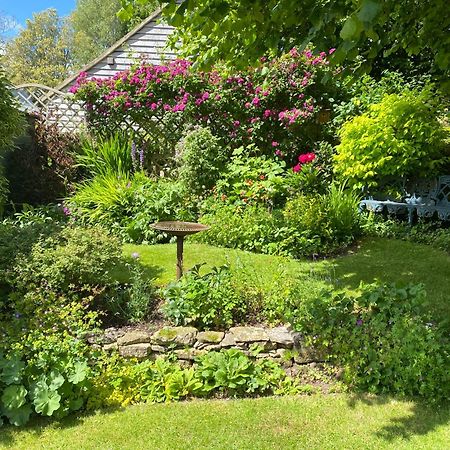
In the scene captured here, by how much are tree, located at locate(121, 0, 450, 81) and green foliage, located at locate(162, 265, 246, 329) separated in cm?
192

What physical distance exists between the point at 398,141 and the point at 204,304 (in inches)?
183

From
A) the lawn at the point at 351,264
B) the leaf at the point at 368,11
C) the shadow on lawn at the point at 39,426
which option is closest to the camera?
the leaf at the point at 368,11

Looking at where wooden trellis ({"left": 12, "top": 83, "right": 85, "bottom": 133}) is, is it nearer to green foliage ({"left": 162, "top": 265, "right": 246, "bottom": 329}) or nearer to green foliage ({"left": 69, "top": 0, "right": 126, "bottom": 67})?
green foliage ({"left": 162, "top": 265, "right": 246, "bottom": 329})

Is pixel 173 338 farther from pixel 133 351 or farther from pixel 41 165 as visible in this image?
pixel 41 165

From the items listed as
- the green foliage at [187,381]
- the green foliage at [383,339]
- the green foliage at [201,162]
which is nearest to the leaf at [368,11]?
the green foliage at [383,339]

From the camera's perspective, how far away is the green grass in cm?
300

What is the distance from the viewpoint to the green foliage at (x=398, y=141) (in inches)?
283

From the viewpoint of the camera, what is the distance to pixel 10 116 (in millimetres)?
5992

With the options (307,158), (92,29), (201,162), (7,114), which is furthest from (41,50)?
(7,114)

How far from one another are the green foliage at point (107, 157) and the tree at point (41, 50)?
2734cm

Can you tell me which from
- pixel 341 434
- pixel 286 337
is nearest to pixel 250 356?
pixel 286 337

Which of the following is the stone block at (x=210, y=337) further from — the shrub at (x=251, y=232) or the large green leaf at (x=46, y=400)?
the shrub at (x=251, y=232)

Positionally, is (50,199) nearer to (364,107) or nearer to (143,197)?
(143,197)

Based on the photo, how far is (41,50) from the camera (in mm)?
34594
